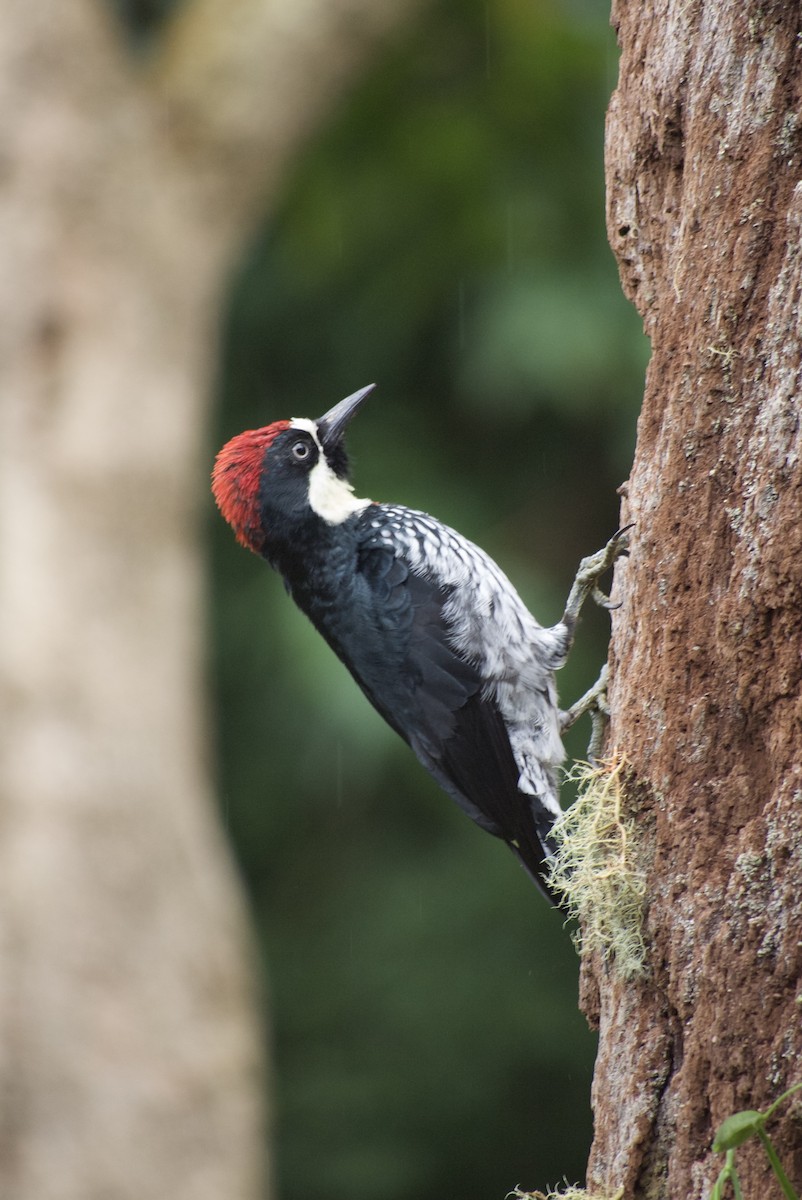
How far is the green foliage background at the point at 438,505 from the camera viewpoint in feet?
25.6

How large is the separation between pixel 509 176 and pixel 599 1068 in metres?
6.29

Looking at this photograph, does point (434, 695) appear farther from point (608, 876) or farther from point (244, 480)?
point (608, 876)

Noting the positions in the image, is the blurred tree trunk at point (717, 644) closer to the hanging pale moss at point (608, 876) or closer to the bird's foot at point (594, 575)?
the hanging pale moss at point (608, 876)

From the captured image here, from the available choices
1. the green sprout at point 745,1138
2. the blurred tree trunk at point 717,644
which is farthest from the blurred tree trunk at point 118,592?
the green sprout at point 745,1138

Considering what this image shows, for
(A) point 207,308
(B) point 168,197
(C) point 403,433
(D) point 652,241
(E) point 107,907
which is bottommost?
(E) point 107,907

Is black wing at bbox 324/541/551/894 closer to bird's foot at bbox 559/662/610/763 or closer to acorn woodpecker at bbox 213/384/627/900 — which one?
acorn woodpecker at bbox 213/384/627/900

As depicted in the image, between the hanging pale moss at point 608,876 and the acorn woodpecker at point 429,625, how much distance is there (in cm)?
85

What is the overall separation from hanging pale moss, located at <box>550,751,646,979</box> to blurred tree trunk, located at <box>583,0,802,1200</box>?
0.03 metres

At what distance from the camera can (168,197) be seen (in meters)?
6.98

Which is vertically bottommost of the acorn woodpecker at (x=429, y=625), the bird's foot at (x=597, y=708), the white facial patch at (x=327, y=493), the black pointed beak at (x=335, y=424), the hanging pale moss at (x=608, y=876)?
the hanging pale moss at (x=608, y=876)

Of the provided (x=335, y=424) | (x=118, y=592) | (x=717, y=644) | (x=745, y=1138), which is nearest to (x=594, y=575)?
(x=335, y=424)

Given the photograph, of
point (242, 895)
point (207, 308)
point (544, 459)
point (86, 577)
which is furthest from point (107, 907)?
point (544, 459)

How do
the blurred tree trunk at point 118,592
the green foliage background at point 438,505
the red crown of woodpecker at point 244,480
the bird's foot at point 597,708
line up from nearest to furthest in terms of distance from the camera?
the bird's foot at point 597,708 < the red crown of woodpecker at point 244,480 < the blurred tree trunk at point 118,592 < the green foliage background at point 438,505

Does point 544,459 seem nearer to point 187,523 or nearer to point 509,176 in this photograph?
point 509,176
